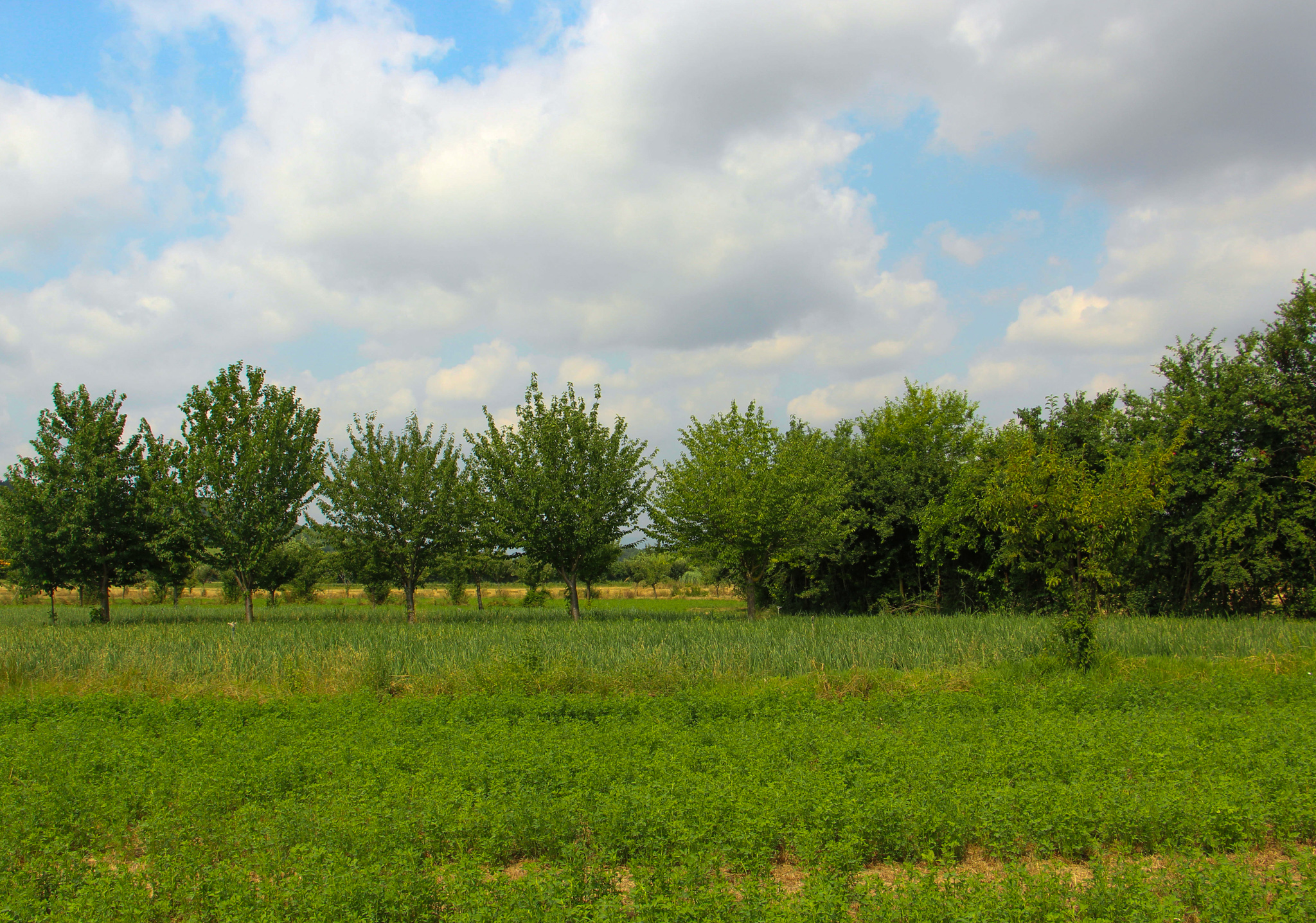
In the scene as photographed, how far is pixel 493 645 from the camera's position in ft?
49.1

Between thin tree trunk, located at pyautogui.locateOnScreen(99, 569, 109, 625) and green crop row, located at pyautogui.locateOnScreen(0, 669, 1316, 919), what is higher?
thin tree trunk, located at pyautogui.locateOnScreen(99, 569, 109, 625)

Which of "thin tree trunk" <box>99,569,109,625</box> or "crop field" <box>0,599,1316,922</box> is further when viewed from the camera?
"thin tree trunk" <box>99,569,109,625</box>

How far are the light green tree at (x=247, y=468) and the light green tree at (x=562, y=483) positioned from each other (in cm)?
596

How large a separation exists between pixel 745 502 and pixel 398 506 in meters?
11.4

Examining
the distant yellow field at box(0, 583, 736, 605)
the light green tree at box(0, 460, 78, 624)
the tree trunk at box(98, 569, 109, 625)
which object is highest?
the light green tree at box(0, 460, 78, 624)

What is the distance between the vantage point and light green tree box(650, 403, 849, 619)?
23.2 meters

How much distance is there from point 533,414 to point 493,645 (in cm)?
1020

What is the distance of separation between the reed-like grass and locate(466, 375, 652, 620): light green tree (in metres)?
3.58

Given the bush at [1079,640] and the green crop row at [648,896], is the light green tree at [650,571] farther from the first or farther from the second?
the green crop row at [648,896]

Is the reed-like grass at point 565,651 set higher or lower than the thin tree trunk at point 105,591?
lower

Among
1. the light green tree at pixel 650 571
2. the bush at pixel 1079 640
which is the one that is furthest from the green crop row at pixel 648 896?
the light green tree at pixel 650 571

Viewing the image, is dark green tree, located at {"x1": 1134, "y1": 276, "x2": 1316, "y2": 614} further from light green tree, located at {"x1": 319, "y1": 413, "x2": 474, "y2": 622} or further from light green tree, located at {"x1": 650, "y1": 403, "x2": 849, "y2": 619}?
light green tree, located at {"x1": 319, "y1": 413, "x2": 474, "y2": 622}

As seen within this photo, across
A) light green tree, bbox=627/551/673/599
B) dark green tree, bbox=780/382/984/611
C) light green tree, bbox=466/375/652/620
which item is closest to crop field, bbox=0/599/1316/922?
light green tree, bbox=466/375/652/620

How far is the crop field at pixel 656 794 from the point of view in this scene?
183 inches
